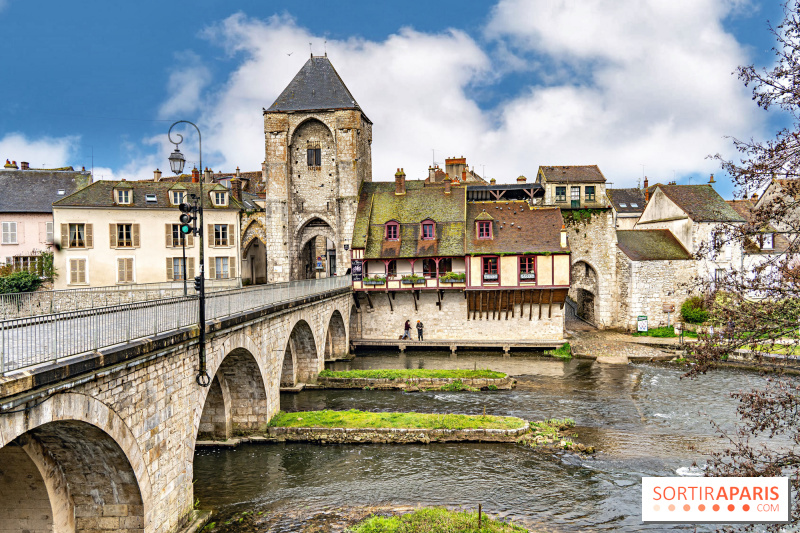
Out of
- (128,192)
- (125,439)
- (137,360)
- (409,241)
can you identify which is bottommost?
(125,439)

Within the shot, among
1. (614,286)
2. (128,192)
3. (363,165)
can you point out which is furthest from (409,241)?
(128,192)

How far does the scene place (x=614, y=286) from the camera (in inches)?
1526

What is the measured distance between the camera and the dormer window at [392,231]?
3584 centimetres

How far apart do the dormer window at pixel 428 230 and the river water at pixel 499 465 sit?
13.3m

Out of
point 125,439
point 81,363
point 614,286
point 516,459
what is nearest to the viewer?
point 81,363

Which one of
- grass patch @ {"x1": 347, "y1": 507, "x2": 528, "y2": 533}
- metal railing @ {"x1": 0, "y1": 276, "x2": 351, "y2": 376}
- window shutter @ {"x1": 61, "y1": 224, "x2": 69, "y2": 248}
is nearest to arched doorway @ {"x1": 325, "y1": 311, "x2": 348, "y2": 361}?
window shutter @ {"x1": 61, "y1": 224, "x2": 69, "y2": 248}

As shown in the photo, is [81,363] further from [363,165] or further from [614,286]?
[614,286]

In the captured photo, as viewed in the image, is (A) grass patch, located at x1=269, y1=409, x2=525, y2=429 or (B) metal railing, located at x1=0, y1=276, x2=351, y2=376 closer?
(B) metal railing, located at x1=0, y1=276, x2=351, y2=376

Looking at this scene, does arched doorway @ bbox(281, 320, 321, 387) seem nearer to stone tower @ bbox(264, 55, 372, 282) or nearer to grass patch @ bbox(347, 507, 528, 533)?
stone tower @ bbox(264, 55, 372, 282)

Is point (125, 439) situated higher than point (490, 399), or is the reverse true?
point (125, 439)

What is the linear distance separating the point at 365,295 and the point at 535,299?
33.0 feet

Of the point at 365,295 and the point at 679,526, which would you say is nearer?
the point at 679,526

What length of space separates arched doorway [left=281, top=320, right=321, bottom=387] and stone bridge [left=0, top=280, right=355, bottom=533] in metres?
11.0

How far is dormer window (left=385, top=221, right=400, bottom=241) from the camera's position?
A: 118ft
